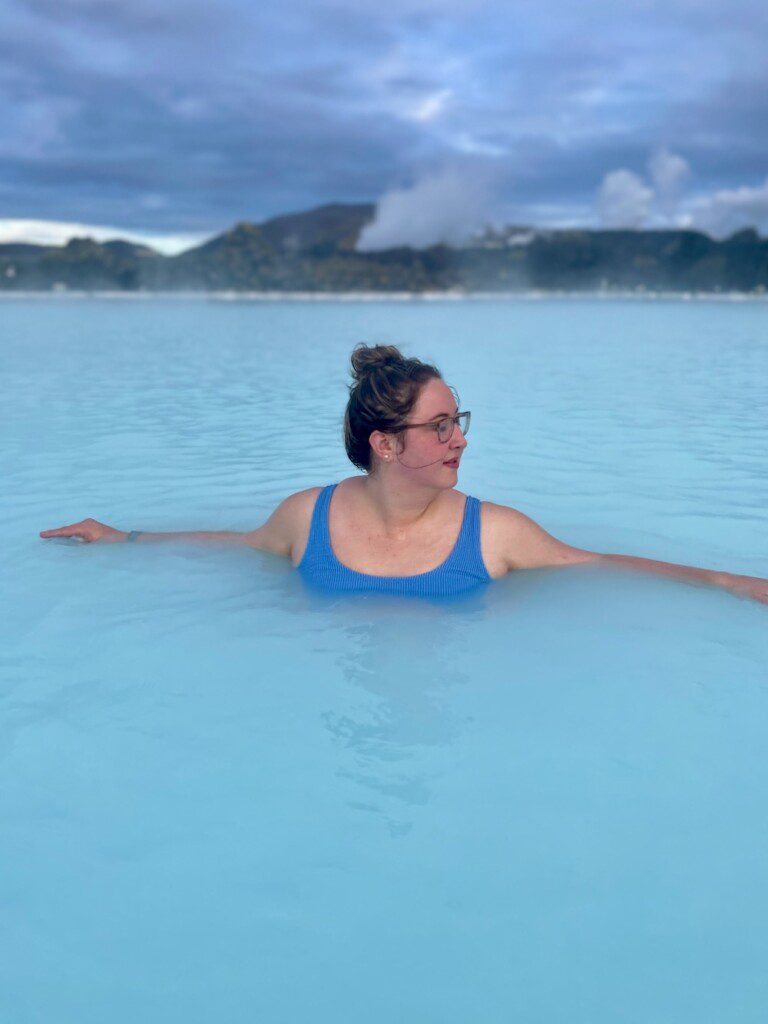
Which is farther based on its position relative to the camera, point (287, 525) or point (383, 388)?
point (287, 525)

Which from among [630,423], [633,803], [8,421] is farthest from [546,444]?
[633,803]

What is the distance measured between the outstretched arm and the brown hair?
632mm

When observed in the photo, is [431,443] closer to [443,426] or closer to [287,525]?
[443,426]

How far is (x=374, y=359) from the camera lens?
3.17 m

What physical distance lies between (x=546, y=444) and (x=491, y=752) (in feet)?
18.1

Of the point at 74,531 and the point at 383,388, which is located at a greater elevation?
the point at 383,388

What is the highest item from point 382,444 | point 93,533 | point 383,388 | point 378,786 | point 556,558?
point 383,388

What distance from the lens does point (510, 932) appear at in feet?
6.24

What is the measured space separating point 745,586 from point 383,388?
66.0 inches

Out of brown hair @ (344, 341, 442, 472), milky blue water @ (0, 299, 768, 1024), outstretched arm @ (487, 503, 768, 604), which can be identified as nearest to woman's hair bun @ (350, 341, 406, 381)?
brown hair @ (344, 341, 442, 472)

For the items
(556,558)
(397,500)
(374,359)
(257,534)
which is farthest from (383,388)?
(257,534)

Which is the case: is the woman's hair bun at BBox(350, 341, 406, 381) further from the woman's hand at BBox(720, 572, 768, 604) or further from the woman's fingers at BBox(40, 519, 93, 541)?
the woman's fingers at BBox(40, 519, 93, 541)

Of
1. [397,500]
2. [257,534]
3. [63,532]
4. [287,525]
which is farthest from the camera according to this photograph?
[63,532]

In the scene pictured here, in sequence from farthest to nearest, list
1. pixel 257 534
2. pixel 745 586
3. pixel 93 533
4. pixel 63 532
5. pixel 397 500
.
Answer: pixel 93 533, pixel 63 532, pixel 257 534, pixel 745 586, pixel 397 500
